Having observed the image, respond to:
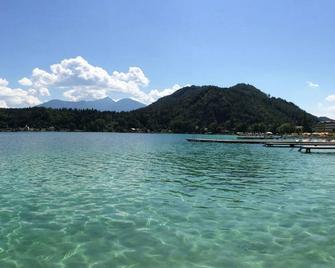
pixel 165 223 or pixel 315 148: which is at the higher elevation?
pixel 315 148

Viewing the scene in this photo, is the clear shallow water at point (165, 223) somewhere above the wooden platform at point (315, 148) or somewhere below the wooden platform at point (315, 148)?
below

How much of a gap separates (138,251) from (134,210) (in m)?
5.26

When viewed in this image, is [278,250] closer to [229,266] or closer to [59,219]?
[229,266]

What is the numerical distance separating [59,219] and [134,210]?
10.5 feet

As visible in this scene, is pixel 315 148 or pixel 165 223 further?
pixel 315 148

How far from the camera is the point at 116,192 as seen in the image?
803 inches

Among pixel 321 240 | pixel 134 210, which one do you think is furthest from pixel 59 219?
pixel 321 240

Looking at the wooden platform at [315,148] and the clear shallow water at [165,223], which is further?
the wooden platform at [315,148]

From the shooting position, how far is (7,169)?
101ft

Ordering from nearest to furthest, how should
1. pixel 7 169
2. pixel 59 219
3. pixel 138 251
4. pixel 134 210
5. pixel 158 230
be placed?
pixel 138 251
pixel 158 230
pixel 59 219
pixel 134 210
pixel 7 169

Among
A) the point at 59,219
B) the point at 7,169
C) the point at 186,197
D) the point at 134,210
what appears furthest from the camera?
the point at 7,169

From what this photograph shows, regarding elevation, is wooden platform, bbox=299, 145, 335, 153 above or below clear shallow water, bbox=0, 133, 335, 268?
above

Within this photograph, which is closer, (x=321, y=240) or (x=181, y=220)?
(x=321, y=240)

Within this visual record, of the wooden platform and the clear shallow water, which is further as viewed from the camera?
the wooden platform
